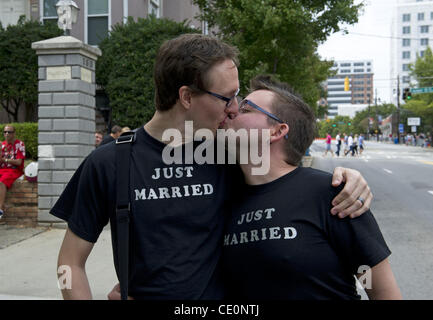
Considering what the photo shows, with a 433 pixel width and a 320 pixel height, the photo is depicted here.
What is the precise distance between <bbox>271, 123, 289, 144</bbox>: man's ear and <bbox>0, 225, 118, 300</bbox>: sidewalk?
11.4 feet

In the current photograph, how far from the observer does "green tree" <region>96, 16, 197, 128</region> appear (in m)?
14.4

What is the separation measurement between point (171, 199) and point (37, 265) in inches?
195

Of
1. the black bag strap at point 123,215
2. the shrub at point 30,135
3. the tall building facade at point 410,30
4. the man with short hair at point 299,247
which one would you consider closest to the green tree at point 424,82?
the shrub at point 30,135

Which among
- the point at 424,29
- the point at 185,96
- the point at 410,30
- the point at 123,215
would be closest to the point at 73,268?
the point at 123,215

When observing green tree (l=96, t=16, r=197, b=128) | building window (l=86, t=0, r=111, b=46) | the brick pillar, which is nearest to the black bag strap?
the brick pillar

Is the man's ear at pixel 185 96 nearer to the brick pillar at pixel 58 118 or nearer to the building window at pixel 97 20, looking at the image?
the brick pillar at pixel 58 118

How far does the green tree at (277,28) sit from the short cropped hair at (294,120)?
12124mm

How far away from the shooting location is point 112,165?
194cm

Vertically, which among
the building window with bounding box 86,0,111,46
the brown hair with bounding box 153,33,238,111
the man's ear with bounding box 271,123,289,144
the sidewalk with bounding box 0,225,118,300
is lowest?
the sidewalk with bounding box 0,225,118,300

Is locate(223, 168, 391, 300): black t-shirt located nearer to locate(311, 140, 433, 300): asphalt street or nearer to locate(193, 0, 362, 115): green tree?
locate(311, 140, 433, 300): asphalt street

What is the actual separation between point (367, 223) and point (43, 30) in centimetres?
1550

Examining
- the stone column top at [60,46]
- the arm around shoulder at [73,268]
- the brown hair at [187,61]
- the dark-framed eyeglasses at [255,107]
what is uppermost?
the stone column top at [60,46]

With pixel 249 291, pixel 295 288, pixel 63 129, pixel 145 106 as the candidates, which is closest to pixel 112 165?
pixel 249 291

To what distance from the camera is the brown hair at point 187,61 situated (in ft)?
6.39
